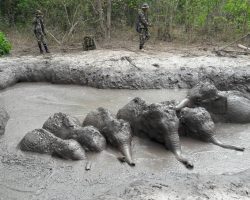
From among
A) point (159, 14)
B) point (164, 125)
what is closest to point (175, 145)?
point (164, 125)

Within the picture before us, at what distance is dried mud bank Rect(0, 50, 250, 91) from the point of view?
10641mm

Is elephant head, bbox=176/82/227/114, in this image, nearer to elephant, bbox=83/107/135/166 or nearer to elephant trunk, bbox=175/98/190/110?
elephant trunk, bbox=175/98/190/110

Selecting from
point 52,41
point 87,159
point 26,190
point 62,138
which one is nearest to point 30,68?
A: point 52,41

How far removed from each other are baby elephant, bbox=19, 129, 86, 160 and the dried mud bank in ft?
13.1

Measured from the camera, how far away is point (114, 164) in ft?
21.7

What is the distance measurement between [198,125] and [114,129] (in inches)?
61.3

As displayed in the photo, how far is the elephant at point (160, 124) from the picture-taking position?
23.2 ft

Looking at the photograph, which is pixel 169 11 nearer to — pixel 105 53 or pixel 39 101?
pixel 105 53

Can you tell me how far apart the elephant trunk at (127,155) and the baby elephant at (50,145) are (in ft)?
2.17

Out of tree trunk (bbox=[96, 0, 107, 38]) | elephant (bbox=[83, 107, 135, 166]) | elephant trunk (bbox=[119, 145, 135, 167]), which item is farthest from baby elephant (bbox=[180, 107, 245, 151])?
tree trunk (bbox=[96, 0, 107, 38])

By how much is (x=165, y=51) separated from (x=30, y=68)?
424 centimetres

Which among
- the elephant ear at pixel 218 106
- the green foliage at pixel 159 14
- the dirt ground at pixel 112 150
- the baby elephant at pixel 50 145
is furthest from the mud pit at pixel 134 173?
the green foliage at pixel 159 14

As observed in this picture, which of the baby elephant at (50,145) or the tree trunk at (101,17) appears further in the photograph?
the tree trunk at (101,17)

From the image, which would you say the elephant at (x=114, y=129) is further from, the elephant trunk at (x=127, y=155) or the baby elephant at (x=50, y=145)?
the baby elephant at (x=50, y=145)
